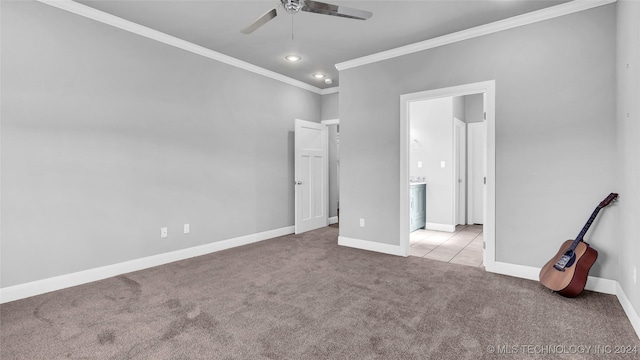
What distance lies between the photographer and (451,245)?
15.0 ft

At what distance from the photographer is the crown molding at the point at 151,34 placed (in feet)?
9.61

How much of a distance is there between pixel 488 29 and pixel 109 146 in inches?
165

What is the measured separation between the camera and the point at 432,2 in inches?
113

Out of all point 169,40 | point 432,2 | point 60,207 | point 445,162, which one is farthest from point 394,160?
point 60,207

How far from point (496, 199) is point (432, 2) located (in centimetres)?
208

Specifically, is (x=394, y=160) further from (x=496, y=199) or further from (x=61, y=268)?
(x=61, y=268)

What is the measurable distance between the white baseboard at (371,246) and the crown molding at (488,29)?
2490 mm

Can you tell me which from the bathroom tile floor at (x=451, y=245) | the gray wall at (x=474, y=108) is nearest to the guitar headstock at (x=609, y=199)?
the bathroom tile floor at (x=451, y=245)

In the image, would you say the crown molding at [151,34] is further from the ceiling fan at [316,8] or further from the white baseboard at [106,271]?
the white baseboard at [106,271]

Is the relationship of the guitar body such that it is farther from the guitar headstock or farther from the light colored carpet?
the guitar headstock

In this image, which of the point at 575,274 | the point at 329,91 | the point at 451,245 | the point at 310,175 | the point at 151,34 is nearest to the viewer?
the point at 575,274

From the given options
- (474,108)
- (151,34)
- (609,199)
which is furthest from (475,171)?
(151,34)

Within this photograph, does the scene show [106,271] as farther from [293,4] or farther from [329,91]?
[329,91]

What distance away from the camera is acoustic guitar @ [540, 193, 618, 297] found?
100 inches
